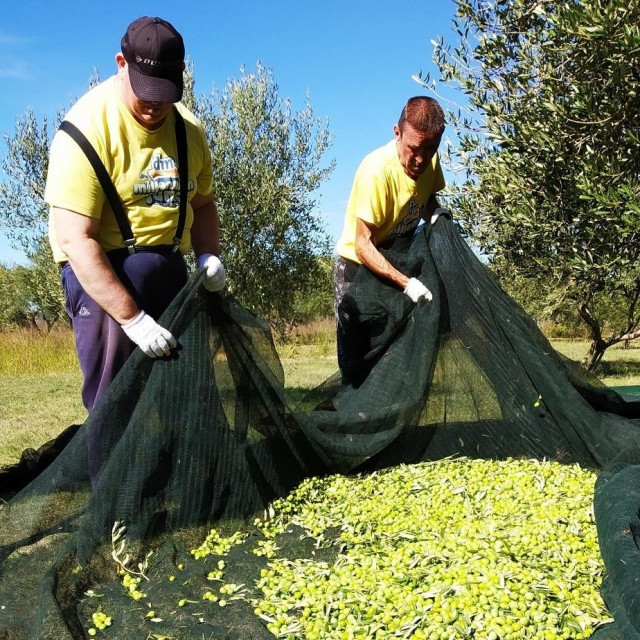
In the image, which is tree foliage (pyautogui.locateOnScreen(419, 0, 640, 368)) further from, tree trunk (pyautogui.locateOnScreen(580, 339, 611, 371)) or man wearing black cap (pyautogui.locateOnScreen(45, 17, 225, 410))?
tree trunk (pyautogui.locateOnScreen(580, 339, 611, 371))

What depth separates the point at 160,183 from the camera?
315 centimetres

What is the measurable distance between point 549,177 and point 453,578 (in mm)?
3316

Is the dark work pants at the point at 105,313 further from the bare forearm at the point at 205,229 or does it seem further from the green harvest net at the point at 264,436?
the bare forearm at the point at 205,229

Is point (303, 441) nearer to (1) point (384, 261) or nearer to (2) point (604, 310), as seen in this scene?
(1) point (384, 261)

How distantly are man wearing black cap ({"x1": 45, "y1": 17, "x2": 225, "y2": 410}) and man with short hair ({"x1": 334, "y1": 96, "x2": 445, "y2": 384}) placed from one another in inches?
45.3

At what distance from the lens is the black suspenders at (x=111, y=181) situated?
2934mm

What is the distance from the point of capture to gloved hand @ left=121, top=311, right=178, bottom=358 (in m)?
3.04

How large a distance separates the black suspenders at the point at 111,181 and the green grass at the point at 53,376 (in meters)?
1.61

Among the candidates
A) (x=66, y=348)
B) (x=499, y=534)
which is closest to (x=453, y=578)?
(x=499, y=534)

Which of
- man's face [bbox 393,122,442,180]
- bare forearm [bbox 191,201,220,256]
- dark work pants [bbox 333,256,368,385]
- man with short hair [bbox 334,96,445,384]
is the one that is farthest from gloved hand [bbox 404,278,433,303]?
bare forearm [bbox 191,201,220,256]

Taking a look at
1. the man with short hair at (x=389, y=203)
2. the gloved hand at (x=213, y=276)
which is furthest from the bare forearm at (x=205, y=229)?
the man with short hair at (x=389, y=203)

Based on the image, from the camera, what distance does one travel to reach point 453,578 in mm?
2637

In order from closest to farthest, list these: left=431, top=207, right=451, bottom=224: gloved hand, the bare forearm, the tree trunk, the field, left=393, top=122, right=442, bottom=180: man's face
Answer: the field, the bare forearm, left=393, top=122, right=442, bottom=180: man's face, left=431, top=207, right=451, bottom=224: gloved hand, the tree trunk

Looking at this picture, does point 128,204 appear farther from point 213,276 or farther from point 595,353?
point 595,353
